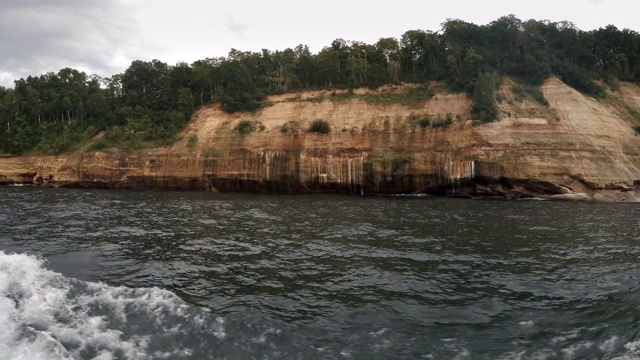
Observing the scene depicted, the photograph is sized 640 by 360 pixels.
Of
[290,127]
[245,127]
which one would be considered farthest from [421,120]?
[245,127]

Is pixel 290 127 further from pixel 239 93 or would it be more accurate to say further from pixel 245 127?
pixel 239 93

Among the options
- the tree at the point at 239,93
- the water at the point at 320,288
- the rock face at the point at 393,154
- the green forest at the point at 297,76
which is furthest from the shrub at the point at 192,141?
the water at the point at 320,288

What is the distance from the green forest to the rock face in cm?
271

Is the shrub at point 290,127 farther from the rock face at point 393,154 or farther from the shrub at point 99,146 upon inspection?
the shrub at point 99,146

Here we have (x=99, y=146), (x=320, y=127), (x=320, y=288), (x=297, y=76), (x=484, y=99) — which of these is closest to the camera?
(x=320, y=288)

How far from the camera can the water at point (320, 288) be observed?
9.33m

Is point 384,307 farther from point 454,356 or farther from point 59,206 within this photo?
point 59,206

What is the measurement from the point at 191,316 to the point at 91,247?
10.1m

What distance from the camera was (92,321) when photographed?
1038 centimetres

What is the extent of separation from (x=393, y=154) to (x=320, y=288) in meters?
31.1

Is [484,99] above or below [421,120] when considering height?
above

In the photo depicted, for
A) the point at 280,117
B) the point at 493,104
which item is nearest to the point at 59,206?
the point at 280,117

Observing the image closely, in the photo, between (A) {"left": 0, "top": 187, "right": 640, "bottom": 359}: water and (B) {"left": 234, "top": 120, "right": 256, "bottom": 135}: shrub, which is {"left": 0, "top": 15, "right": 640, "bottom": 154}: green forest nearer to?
(B) {"left": 234, "top": 120, "right": 256, "bottom": 135}: shrub

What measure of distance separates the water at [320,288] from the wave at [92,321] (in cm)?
5
